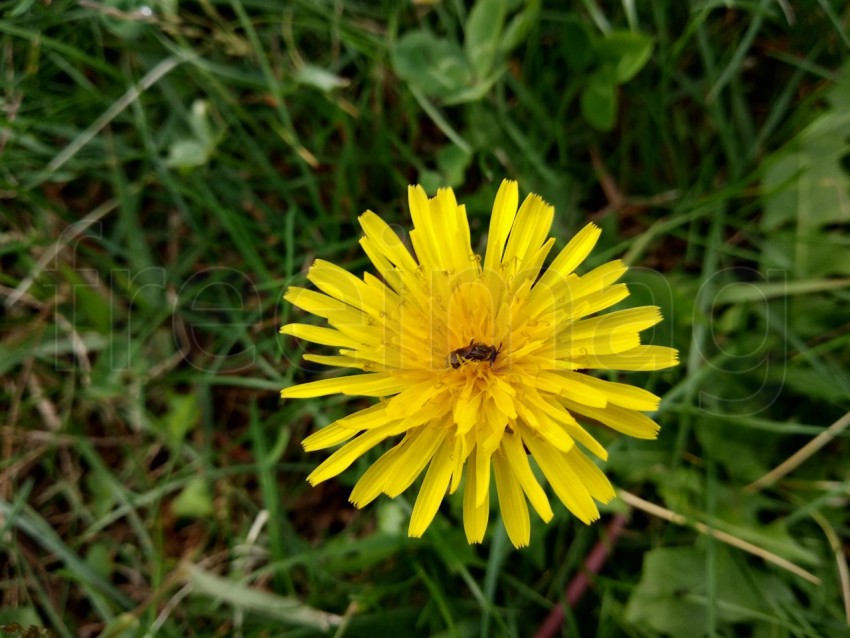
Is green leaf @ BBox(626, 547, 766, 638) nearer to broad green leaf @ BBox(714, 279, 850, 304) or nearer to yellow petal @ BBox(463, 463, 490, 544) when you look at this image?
yellow petal @ BBox(463, 463, 490, 544)

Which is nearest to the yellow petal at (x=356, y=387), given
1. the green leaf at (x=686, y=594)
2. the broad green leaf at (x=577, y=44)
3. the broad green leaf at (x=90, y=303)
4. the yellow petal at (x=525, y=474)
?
the yellow petal at (x=525, y=474)

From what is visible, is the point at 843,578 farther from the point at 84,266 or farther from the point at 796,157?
the point at 84,266

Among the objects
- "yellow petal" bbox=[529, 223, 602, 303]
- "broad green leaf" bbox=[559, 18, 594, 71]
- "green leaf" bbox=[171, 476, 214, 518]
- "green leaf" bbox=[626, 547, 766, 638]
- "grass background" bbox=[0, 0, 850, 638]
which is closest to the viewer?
"yellow petal" bbox=[529, 223, 602, 303]

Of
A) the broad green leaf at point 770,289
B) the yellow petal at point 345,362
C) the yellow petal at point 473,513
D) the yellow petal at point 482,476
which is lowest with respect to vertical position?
the yellow petal at point 473,513

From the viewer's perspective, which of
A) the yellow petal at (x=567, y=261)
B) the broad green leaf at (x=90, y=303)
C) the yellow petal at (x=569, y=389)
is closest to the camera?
the yellow petal at (x=569, y=389)

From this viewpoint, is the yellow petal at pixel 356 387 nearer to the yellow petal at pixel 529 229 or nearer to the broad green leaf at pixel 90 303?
the yellow petal at pixel 529 229

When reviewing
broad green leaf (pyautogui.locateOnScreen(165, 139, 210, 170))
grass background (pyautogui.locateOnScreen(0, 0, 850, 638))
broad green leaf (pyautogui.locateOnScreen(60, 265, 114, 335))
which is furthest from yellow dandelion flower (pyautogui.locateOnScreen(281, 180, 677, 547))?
broad green leaf (pyautogui.locateOnScreen(60, 265, 114, 335))
